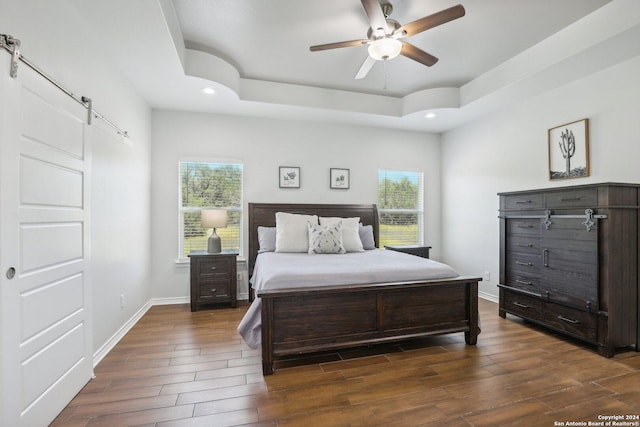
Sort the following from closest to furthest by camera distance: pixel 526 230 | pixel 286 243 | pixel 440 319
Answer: pixel 440 319, pixel 526 230, pixel 286 243

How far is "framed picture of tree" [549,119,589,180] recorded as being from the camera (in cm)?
315

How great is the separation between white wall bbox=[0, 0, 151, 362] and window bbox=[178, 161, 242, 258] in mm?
452

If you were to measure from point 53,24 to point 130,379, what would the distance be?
2.41 meters

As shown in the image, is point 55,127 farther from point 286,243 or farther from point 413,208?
point 413,208

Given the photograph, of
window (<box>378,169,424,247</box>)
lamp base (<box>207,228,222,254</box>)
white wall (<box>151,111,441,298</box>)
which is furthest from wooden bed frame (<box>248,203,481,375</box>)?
window (<box>378,169,424,247</box>)

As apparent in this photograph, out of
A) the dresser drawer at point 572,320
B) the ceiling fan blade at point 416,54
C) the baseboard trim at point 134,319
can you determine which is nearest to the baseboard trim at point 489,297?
the baseboard trim at point 134,319

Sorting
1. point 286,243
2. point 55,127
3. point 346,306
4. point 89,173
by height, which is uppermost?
point 55,127

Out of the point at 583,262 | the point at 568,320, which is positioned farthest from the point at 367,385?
the point at 583,262

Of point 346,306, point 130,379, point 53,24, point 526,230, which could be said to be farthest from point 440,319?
point 53,24

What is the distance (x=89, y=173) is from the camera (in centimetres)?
220

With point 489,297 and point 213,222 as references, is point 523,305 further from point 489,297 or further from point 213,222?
point 213,222

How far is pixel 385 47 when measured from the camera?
2406 millimetres

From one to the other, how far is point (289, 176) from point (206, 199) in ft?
4.03

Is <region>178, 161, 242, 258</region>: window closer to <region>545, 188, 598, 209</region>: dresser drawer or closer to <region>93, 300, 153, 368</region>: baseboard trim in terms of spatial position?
<region>93, 300, 153, 368</region>: baseboard trim
